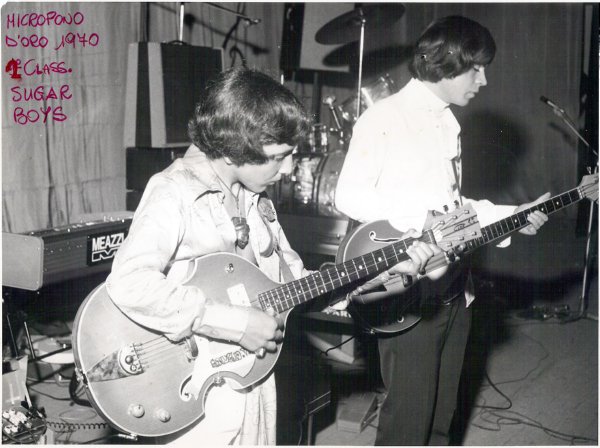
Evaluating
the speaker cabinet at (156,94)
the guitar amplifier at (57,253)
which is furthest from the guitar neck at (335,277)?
the speaker cabinet at (156,94)

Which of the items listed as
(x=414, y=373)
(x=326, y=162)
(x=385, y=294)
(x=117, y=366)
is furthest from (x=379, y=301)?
(x=326, y=162)

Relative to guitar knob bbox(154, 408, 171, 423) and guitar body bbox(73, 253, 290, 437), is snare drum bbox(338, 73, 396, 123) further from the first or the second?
guitar knob bbox(154, 408, 171, 423)

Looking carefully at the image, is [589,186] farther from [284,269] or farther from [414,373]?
[284,269]

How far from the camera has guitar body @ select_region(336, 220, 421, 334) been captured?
2.47 m

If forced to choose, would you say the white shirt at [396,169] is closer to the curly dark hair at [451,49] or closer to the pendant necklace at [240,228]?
the curly dark hair at [451,49]

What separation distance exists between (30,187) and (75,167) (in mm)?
385

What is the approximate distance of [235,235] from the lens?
2.05 m

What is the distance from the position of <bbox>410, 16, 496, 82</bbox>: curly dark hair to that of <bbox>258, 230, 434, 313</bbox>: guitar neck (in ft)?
2.23

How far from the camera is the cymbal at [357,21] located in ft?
15.7

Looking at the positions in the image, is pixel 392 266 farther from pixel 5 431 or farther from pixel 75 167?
pixel 75 167

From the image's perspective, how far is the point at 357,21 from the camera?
4852mm

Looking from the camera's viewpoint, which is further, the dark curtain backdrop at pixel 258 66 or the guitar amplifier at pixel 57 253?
the dark curtain backdrop at pixel 258 66

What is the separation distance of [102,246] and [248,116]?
1.54m

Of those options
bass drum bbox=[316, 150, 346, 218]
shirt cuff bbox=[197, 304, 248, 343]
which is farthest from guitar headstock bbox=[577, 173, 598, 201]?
bass drum bbox=[316, 150, 346, 218]
